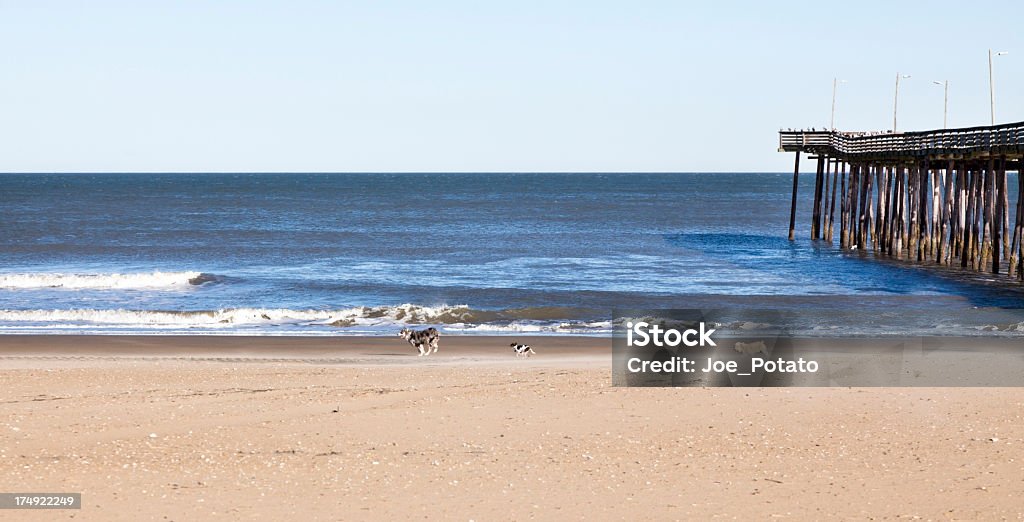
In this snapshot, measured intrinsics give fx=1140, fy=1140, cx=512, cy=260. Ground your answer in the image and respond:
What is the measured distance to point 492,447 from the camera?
36.7 feet

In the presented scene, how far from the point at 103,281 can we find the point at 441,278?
1010 centimetres

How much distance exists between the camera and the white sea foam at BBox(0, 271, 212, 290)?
3281 centimetres

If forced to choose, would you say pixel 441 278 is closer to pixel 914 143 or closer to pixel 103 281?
pixel 103 281

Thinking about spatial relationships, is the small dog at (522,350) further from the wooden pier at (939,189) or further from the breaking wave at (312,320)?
the wooden pier at (939,189)

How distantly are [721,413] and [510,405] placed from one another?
94.6 inches

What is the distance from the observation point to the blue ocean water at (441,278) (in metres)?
25.2

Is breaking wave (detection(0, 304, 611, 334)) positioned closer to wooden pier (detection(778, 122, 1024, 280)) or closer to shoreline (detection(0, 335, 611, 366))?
shoreline (detection(0, 335, 611, 366))

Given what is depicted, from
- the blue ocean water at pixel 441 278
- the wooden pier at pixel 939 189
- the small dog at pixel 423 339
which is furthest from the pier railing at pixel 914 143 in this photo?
the small dog at pixel 423 339

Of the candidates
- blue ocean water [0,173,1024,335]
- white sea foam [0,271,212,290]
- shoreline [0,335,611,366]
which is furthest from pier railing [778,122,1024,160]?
white sea foam [0,271,212,290]

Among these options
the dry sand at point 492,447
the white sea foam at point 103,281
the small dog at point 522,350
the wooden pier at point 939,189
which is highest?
the wooden pier at point 939,189

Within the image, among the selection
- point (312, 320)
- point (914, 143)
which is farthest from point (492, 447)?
point (914, 143)

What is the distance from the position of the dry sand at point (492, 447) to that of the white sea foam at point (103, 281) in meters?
17.4

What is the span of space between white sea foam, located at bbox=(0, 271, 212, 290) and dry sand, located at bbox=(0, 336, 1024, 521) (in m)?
17.4

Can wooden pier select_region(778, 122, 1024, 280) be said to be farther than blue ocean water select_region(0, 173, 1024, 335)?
Yes
